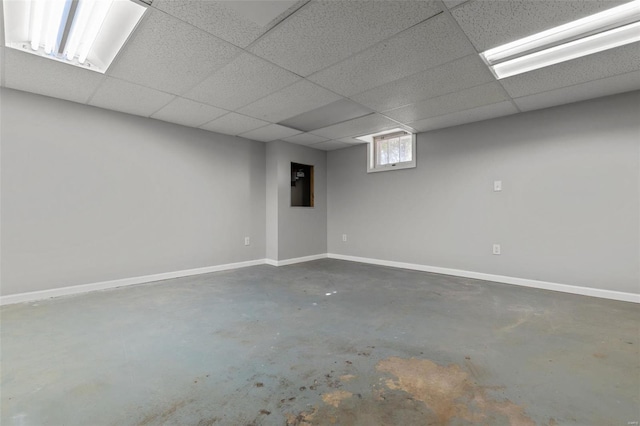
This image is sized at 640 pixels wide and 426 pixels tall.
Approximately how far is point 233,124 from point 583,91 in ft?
13.7

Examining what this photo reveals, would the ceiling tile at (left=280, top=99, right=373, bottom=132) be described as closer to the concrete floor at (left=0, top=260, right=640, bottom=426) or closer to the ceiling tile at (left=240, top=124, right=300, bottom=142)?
the ceiling tile at (left=240, top=124, right=300, bottom=142)

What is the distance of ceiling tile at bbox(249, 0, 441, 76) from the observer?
1742mm

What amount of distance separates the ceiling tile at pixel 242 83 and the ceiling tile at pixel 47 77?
2.99 ft

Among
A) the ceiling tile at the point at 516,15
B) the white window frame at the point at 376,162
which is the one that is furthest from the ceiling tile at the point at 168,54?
the white window frame at the point at 376,162

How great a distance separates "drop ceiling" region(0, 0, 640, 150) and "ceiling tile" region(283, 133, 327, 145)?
0.74 metres

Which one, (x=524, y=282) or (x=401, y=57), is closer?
(x=401, y=57)

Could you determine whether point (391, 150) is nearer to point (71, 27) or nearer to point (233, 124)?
point (233, 124)

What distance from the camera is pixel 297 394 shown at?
1441mm

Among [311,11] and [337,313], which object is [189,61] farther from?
[337,313]

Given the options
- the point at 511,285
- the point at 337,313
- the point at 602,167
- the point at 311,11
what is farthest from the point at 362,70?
the point at 511,285

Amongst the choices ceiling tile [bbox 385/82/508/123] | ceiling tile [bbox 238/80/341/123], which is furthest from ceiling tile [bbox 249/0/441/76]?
ceiling tile [bbox 385/82/508/123]

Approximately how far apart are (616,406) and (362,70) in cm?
271

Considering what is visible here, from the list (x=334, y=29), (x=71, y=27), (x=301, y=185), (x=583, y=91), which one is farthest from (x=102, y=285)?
(x=583, y=91)

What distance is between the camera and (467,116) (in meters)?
3.71
